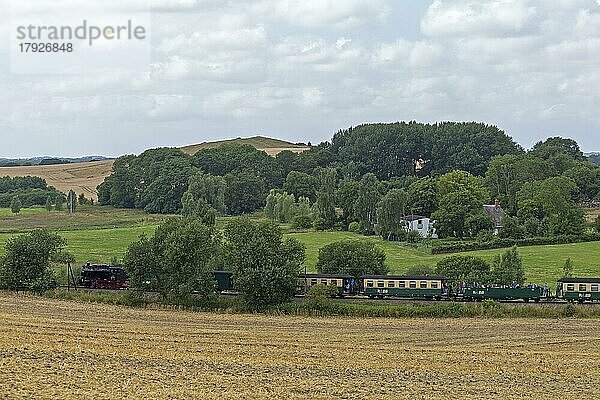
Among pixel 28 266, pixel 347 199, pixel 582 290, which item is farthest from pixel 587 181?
pixel 28 266

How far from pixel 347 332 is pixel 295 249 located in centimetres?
1163

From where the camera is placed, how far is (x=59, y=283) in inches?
2557

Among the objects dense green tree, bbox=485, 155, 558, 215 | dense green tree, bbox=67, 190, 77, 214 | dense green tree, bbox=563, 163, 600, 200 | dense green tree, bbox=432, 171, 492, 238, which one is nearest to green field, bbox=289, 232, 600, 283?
dense green tree, bbox=432, 171, 492, 238

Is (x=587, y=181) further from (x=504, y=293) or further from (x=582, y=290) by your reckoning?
(x=504, y=293)

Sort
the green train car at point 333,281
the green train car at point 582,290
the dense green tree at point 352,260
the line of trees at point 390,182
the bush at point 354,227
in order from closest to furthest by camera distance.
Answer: the green train car at point 582,290, the green train car at point 333,281, the dense green tree at point 352,260, the line of trees at point 390,182, the bush at point 354,227

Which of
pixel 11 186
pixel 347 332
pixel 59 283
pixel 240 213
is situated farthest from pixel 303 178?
pixel 347 332

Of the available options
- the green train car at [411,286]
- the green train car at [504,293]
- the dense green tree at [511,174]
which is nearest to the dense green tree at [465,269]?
the green train car at [504,293]

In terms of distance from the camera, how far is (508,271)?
60.7 m

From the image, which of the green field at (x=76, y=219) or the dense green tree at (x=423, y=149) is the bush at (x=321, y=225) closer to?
the green field at (x=76, y=219)

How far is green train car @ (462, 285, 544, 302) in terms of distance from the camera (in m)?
56.4

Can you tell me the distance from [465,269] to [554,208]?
4635cm

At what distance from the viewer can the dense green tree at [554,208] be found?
331 ft

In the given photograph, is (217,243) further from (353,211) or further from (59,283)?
(353,211)

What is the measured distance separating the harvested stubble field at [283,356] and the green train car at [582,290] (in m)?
5.87
